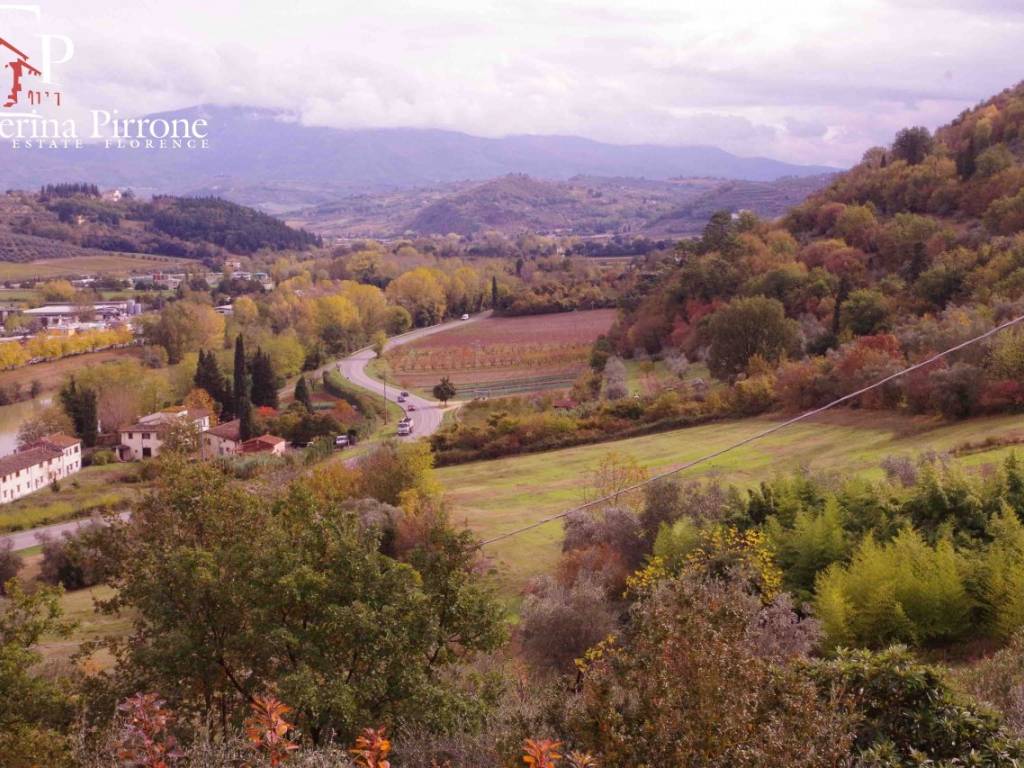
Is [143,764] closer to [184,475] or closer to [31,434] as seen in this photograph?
[184,475]

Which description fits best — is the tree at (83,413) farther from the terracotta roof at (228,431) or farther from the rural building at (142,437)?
the terracotta roof at (228,431)

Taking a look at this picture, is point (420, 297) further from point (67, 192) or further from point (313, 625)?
point (67, 192)

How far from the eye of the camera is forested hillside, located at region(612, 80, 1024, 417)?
2667cm

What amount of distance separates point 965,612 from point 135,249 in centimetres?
12656

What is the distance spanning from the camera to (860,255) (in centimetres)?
4447

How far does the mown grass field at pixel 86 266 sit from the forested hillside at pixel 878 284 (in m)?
71.0

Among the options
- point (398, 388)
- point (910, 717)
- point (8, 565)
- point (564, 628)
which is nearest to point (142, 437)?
point (398, 388)

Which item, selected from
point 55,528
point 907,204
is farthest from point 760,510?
point 907,204

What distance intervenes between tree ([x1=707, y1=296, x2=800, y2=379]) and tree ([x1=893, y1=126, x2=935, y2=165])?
24.0 metres

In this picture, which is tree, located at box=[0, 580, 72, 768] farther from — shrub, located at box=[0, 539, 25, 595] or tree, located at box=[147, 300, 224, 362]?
tree, located at box=[147, 300, 224, 362]

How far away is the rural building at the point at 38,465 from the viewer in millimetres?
34594

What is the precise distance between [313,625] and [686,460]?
1798 cm

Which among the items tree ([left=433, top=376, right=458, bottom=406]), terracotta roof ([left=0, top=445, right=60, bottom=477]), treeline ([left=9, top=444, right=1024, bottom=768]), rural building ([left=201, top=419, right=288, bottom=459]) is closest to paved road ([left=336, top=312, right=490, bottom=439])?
tree ([left=433, top=376, right=458, bottom=406])

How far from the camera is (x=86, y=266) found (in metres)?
109
